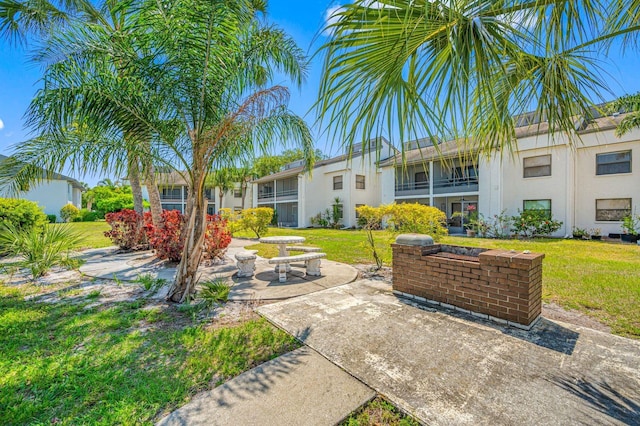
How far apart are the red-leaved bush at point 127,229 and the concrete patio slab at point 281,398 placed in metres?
9.61

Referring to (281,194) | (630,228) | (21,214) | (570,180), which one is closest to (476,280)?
(21,214)

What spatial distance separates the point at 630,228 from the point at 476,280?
603 inches

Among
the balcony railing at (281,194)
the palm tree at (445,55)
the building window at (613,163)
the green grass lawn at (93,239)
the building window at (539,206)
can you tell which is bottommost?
the green grass lawn at (93,239)

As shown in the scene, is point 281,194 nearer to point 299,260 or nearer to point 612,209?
point 299,260

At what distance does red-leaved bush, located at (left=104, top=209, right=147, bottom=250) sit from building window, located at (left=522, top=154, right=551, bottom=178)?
2019 centimetres

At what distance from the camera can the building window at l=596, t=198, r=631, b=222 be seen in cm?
1414

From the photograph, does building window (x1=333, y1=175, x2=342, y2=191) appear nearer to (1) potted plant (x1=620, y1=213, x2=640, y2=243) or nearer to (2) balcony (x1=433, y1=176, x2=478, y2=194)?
(2) balcony (x1=433, y1=176, x2=478, y2=194)

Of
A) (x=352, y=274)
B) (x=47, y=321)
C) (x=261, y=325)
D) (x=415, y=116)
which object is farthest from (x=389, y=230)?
(x=47, y=321)

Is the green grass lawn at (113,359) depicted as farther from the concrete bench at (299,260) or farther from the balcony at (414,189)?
the balcony at (414,189)

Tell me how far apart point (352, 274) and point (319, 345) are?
3.66 meters

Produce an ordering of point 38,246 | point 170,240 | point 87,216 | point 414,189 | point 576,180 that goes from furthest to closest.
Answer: point 87,216
point 414,189
point 576,180
point 170,240
point 38,246

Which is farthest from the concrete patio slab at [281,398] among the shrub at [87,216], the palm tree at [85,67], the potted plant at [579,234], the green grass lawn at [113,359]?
the shrub at [87,216]

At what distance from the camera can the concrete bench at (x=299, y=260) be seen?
239 inches

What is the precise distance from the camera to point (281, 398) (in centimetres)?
235
